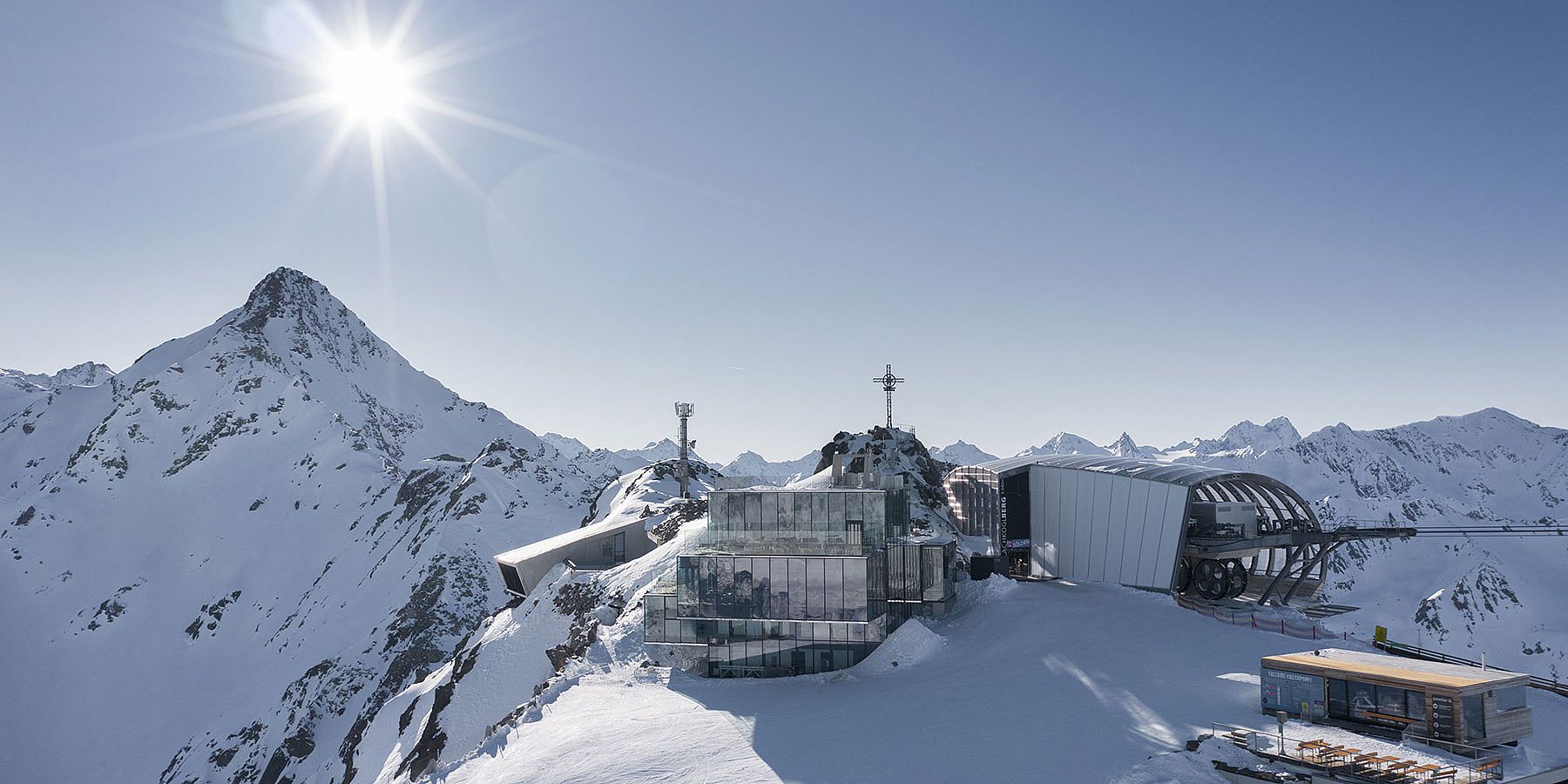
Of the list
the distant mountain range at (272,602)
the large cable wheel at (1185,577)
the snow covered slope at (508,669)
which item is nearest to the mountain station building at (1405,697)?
the large cable wheel at (1185,577)

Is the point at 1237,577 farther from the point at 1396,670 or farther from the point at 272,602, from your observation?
the point at 272,602

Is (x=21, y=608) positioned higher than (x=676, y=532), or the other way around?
(x=676, y=532)

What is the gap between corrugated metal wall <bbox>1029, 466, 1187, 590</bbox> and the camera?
48.7 metres

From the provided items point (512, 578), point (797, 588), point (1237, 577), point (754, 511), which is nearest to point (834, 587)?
point (797, 588)

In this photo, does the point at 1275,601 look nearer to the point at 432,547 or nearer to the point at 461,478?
the point at 432,547

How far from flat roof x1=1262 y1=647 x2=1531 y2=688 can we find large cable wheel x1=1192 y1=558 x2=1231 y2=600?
21115mm

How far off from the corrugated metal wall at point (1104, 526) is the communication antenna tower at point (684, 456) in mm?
65649

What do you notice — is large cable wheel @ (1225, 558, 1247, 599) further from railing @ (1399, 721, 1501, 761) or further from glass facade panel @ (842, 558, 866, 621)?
railing @ (1399, 721, 1501, 761)

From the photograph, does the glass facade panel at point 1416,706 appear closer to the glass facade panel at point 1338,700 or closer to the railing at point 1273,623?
the glass facade panel at point 1338,700

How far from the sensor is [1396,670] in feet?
91.1

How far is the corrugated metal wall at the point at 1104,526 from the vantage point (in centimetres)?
4869

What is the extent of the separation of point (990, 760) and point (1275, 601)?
3502 centimetres

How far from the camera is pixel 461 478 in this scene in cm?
15550

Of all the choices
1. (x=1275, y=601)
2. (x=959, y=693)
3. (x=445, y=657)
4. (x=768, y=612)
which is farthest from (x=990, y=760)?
(x=445, y=657)
